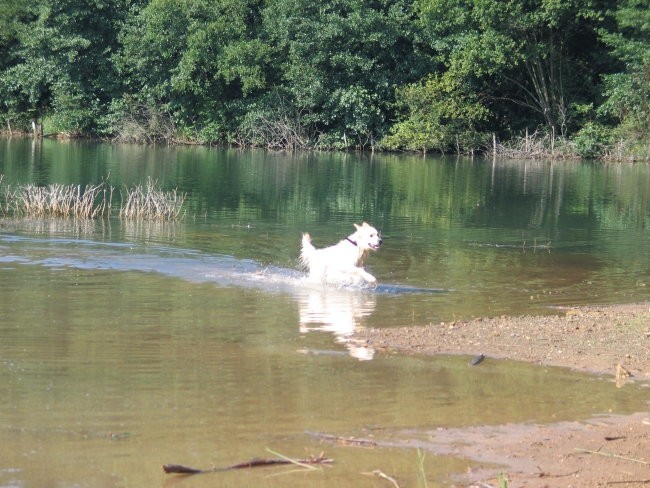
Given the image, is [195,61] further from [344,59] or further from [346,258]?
[346,258]

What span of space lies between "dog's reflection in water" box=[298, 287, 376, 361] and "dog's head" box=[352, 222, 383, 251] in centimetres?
82

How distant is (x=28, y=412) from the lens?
329 inches

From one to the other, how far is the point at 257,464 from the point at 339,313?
22.2 feet

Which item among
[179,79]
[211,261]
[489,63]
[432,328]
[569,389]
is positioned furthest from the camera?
[179,79]

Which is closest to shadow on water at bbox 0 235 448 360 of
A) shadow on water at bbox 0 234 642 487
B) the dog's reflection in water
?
the dog's reflection in water

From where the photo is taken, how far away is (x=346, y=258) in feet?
53.8

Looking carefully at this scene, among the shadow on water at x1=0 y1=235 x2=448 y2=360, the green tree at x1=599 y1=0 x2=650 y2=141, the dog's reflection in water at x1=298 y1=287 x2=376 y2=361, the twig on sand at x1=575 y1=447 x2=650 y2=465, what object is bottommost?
the twig on sand at x1=575 y1=447 x2=650 y2=465

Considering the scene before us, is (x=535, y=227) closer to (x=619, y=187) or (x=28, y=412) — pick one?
(x=619, y=187)

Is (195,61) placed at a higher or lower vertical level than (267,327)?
higher

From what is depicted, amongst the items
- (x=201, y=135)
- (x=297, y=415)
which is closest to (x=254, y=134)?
(x=201, y=135)

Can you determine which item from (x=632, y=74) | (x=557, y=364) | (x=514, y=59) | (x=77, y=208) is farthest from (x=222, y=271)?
(x=632, y=74)

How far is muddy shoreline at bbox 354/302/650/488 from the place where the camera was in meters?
7.05

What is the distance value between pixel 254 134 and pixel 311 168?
1574 cm

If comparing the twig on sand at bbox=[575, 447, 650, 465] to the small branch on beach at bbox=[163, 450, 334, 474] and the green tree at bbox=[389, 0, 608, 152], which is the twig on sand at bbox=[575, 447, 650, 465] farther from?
the green tree at bbox=[389, 0, 608, 152]
